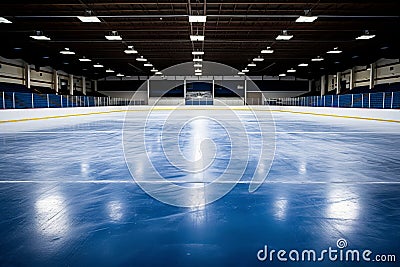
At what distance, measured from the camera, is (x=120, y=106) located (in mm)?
37906

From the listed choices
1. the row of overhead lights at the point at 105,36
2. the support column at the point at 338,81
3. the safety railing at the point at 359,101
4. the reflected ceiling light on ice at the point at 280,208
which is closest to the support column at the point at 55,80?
the row of overhead lights at the point at 105,36

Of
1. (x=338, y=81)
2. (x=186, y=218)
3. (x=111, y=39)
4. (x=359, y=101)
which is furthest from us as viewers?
(x=338, y=81)

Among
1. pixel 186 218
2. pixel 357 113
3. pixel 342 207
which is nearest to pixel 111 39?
pixel 357 113

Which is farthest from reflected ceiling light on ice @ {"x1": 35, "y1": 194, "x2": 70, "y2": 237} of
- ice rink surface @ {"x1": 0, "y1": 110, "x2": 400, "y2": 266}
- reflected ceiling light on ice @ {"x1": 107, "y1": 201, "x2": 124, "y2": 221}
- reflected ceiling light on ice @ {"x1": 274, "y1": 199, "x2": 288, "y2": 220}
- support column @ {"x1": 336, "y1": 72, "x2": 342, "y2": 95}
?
support column @ {"x1": 336, "y1": 72, "x2": 342, "y2": 95}

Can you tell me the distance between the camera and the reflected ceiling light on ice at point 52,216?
259cm

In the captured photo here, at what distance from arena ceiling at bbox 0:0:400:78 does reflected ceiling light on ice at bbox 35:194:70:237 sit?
13660mm

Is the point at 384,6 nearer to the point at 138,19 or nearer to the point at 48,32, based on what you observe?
the point at 138,19

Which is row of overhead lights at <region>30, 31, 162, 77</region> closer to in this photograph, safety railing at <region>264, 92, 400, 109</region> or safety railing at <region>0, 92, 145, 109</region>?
safety railing at <region>0, 92, 145, 109</region>

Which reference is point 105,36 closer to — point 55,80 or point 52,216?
point 52,216

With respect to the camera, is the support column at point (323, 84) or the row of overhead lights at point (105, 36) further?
the support column at point (323, 84)

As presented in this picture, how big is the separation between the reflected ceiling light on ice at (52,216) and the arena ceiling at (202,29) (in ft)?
44.8

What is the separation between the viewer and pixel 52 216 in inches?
115

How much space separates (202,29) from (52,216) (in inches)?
782

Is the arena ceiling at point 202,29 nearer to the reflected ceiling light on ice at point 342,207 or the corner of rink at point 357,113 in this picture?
the corner of rink at point 357,113
